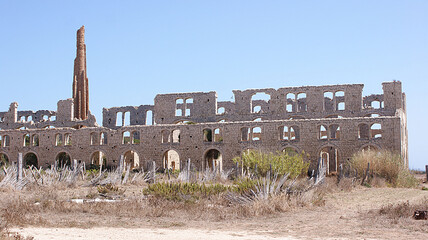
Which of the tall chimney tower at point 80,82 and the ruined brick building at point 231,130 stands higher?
the tall chimney tower at point 80,82

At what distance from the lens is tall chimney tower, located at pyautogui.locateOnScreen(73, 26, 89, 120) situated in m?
56.4

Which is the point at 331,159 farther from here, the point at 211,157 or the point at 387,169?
the point at 387,169

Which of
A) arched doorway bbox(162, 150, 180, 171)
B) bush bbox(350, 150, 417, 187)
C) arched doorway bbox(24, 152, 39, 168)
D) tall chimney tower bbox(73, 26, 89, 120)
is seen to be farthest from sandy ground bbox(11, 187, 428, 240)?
tall chimney tower bbox(73, 26, 89, 120)

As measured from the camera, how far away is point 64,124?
44.5 metres

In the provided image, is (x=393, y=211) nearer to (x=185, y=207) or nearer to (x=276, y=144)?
(x=185, y=207)

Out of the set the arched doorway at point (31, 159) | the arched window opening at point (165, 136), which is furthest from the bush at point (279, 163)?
the arched doorway at point (31, 159)

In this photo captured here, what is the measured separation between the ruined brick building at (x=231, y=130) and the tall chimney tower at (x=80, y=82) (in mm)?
12287

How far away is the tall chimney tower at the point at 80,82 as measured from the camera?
5644 centimetres

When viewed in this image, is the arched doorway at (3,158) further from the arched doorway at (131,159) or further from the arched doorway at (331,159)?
the arched doorway at (331,159)

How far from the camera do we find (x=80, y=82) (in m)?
57.8

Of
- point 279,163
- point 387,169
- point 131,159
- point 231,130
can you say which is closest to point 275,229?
point 279,163

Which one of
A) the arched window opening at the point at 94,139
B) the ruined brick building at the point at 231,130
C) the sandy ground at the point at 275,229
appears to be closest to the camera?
the sandy ground at the point at 275,229

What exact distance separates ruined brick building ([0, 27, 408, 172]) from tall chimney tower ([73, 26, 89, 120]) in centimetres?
1229

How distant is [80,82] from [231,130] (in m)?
29.1
